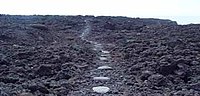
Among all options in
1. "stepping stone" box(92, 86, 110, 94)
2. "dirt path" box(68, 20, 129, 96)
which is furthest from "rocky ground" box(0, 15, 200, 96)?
"stepping stone" box(92, 86, 110, 94)

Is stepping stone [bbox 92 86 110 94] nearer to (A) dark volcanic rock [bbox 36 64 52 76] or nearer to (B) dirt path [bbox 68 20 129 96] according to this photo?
(B) dirt path [bbox 68 20 129 96]

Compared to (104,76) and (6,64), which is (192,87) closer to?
(104,76)

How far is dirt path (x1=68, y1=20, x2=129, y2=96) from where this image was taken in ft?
31.4

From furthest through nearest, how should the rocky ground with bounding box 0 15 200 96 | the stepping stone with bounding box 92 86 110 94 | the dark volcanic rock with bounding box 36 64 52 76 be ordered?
the dark volcanic rock with bounding box 36 64 52 76, the stepping stone with bounding box 92 86 110 94, the rocky ground with bounding box 0 15 200 96

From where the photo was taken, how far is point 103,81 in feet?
35.4

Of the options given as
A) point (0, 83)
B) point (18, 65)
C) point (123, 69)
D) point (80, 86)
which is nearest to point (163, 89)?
point (80, 86)

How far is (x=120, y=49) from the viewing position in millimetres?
17547

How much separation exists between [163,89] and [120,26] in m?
22.3

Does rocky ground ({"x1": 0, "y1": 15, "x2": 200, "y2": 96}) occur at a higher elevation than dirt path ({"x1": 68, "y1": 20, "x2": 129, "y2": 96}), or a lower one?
higher

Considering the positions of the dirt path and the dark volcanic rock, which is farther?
the dark volcanic rock

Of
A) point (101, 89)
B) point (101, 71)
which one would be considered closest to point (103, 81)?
point (101, 89)

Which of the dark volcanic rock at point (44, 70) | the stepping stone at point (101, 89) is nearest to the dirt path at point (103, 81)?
the stepping stone at point (101, 89)

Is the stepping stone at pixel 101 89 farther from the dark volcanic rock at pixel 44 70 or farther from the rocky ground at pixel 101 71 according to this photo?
the dark volcanic rock at pixel 44 70

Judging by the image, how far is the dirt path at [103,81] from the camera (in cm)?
957
